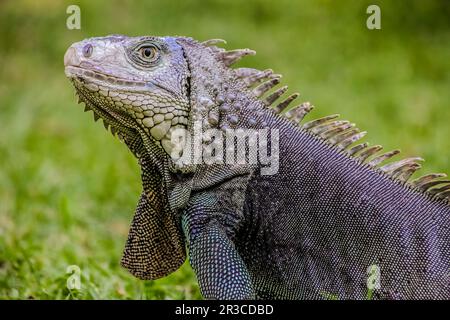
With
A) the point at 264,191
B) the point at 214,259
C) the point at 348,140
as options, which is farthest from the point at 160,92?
the point at 348,140

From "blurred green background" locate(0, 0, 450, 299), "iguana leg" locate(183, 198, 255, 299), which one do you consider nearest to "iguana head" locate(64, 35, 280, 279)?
"iguana leg" locate(183, 198, 255, 299)

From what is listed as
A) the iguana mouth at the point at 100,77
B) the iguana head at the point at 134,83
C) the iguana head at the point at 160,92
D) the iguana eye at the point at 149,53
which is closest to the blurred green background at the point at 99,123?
the iguana head at the point at 160,92

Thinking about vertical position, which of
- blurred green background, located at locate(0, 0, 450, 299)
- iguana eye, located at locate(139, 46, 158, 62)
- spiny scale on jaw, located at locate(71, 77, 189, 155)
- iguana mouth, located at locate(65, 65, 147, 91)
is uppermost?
iguana eye, located at locate(139, 46, 158, 62)

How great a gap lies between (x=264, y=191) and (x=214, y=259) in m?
0.46

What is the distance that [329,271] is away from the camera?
13.6ft

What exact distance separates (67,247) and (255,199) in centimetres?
280

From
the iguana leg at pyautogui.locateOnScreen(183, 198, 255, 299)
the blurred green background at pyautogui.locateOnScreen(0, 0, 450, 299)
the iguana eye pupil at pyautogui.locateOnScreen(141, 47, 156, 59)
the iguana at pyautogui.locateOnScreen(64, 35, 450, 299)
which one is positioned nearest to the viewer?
the iguana leg at pyautogui.locateOnScreen(183, 198, 255, 299)

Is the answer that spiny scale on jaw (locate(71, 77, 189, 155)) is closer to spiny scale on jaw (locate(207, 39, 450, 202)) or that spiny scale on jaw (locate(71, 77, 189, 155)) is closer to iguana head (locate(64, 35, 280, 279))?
iguana head (locate(64, 35, 280, 279))

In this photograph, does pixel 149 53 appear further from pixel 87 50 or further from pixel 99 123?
pixel 99 123

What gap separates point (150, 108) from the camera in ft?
13.6

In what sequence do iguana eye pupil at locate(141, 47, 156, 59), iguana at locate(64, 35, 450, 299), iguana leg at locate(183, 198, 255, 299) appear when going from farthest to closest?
iguana eye pupil at locate(141, 47, 156, 59) < iguana at locate(64, 35, 450, 299) < iguana leg at locate(183, 198, 255, 299)

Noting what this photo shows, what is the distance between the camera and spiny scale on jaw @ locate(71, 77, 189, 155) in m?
4.14

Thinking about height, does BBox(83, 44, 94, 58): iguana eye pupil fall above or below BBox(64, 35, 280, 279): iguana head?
above
